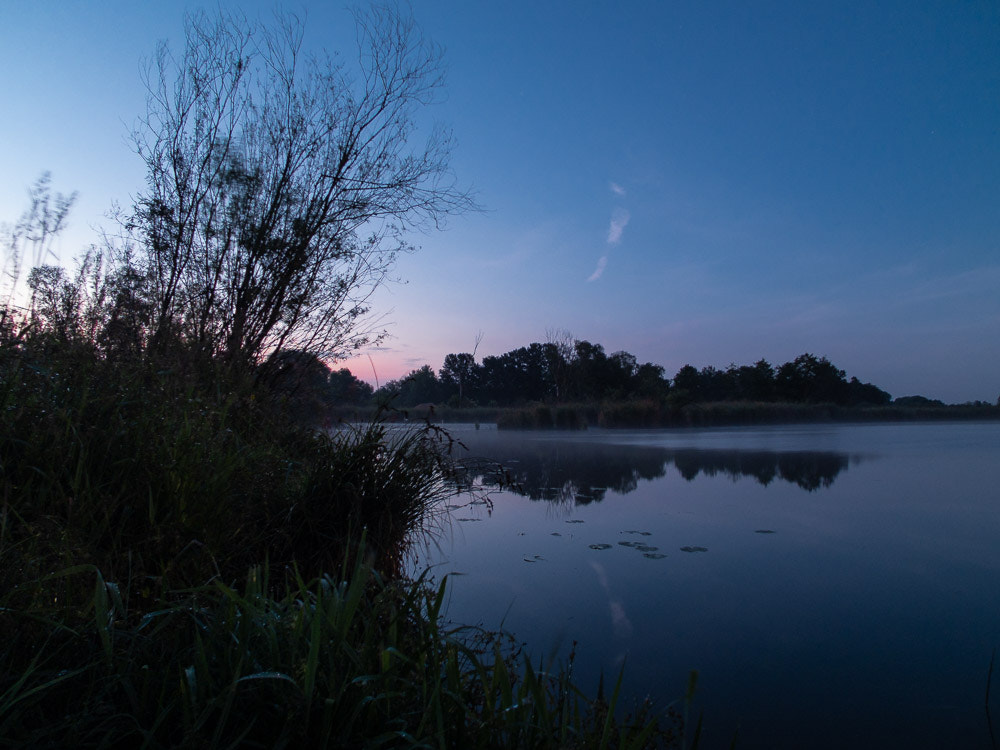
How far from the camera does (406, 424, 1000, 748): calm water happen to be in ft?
6.57

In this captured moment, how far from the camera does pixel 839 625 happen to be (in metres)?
2.63

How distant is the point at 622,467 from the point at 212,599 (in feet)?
24.9

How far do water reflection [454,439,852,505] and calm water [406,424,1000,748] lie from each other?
1.01ft

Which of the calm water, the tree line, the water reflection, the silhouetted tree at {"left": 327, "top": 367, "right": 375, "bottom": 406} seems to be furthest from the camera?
the tree line

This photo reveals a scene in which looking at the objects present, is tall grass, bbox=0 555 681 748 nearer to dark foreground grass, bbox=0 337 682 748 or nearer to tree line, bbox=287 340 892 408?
dark foreground grass, bbox=0 337 682 748

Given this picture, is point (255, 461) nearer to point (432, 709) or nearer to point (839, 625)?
point (432, 709)

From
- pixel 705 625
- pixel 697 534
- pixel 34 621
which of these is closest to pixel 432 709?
pixel 34 621

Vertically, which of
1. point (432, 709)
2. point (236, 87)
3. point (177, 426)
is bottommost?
point (432, 709)

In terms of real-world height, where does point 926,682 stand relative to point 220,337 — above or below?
below

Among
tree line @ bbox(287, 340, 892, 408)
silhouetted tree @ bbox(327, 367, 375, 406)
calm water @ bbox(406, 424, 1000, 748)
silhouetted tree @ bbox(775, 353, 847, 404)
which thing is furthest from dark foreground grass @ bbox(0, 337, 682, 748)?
silhouetted tree @ bbox(775, 353, 847, 404)

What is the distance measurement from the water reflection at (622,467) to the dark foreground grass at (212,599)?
216cm

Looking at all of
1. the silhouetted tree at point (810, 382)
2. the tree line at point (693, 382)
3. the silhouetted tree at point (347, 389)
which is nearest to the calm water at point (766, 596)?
the silhouetted tree at point (347, 389)

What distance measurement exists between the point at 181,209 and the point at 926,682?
589cm

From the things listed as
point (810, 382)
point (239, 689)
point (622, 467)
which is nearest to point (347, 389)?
point (239, 689)
